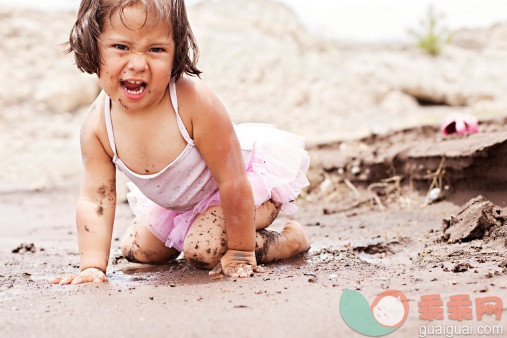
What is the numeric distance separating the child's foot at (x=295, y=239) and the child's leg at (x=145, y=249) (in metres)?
0.62

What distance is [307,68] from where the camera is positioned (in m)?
10.3

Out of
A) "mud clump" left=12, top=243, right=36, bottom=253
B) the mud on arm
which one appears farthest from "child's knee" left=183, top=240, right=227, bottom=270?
"mud clump" left=12, top=243, right=36, bottom=253

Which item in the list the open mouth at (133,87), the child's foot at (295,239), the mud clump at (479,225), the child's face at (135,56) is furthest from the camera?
Answer: the child's foot at (295,239)

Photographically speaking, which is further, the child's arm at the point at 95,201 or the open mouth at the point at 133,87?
the child's arm at the point at 95,201

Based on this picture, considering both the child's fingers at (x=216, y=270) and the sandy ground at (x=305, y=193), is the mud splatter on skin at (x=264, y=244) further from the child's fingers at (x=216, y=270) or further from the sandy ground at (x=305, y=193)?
the child's fingers at (x=216, y=270)

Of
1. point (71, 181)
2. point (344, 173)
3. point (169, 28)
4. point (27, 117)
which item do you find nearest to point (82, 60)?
point (169, 28)

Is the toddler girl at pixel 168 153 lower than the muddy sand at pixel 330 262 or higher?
higher

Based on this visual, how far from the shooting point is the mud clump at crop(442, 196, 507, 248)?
222 cm

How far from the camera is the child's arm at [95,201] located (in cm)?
221

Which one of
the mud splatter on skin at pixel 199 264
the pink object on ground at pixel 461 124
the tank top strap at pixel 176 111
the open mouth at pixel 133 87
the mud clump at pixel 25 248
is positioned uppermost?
the open mouth at pixel 133 87

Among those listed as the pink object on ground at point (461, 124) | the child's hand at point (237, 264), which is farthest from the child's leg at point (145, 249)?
the pink object on ground at point (461, 124)

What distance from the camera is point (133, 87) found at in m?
2.02

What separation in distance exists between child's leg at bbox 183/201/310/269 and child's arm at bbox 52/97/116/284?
36 cm

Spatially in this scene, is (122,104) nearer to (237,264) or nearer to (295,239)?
(237,264)
